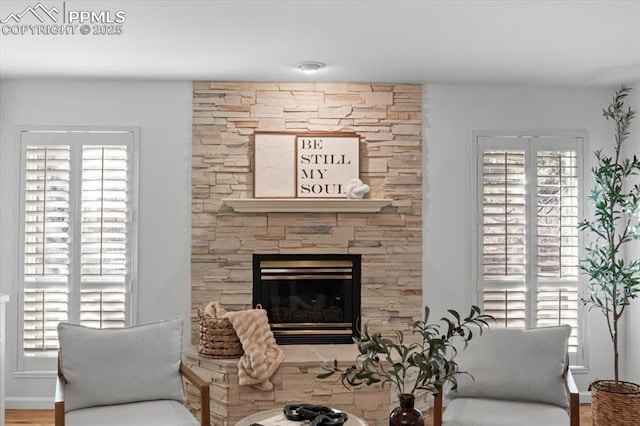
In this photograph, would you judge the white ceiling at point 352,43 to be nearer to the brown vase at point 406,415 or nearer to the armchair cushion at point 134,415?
the brown vase at point 406,415

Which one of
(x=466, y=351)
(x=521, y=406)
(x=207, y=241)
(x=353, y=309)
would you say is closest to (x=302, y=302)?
(x=353, y=309)

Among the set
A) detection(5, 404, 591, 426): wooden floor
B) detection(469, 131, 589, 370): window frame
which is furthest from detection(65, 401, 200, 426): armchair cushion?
detection(469, 131, 589, 370): window frame

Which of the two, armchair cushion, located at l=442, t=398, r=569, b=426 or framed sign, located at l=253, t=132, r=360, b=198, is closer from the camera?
armchair cushion, located at l=442, t=398, r=569, b=426

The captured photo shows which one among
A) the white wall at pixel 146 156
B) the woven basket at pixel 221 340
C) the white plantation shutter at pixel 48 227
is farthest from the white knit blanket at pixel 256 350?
the white plantation shutter at pixel 48 227

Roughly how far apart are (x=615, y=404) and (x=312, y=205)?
2.69 meters

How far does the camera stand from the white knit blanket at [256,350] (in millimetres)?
4363

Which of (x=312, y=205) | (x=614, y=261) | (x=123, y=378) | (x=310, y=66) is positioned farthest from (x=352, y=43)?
(x=614, y=261)

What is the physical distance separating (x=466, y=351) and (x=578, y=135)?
264 cm

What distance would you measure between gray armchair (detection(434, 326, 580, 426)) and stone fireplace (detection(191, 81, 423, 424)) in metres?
1.62

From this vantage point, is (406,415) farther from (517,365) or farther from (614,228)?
(614,228)

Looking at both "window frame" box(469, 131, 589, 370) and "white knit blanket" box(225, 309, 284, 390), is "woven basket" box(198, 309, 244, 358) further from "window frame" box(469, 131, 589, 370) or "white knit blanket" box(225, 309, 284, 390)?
"window frame" box(469, 131, 589, 370)
